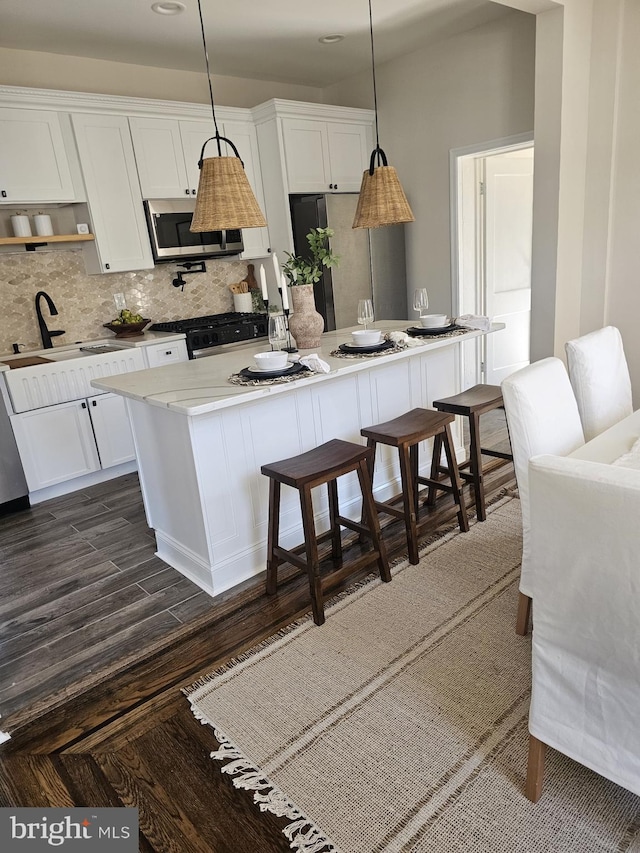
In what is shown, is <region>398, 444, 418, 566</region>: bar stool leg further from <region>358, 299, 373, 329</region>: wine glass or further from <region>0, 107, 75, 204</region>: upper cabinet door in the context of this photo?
<region>0, 107, 75, 204</region>: upper cabinet door

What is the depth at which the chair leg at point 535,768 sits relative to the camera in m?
1.43

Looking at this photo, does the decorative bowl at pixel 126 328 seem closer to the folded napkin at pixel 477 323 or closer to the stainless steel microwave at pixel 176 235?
the stainless steel microwave at pixel 176 235

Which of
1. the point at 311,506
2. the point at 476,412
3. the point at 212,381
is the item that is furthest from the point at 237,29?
the point at 311,506

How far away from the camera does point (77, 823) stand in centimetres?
146

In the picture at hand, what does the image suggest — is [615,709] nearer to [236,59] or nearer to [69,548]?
[69,548]

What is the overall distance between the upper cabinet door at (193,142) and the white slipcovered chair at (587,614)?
397cm

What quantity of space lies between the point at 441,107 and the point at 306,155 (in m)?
1.12

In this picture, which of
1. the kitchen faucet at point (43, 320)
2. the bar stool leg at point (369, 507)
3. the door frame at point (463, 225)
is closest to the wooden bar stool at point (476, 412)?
the bar stool leg at point (369, 507)

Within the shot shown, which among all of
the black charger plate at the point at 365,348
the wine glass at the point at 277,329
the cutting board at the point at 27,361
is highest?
the wine glass at the point at 277,329

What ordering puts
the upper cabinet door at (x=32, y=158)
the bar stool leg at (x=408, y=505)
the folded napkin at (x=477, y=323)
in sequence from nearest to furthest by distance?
the bar stool leg at (x=408, y=505)
the folded napkin at (x=477, y=323)
the upper cabinet door at (x=32, y=158)

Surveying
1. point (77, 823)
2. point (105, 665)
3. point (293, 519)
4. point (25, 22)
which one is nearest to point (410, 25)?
point (25, 22)

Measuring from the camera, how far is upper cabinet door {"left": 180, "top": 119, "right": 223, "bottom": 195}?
4305 millimetres

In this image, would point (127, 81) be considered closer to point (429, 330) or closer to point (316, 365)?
point (429, 330)

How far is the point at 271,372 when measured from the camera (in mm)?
2393
